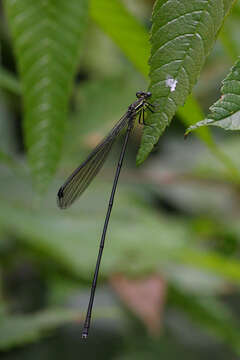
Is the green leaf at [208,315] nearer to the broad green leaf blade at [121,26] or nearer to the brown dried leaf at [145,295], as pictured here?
the brown dried leaf at [145,295]

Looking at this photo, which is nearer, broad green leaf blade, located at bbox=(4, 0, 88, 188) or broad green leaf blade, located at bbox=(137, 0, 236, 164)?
broad green leaf blade, located at bbox=(137, 0, 236, 164)

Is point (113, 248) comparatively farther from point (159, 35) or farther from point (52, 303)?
point (159, 35)

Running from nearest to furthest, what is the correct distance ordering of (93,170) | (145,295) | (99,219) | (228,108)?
1. (228,108)
2. (93,170)
3. (145,295)
4. (99,219)

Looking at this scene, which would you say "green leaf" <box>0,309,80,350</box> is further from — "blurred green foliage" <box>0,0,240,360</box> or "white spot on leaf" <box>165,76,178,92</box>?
"white spot on leaf" <box>165,76,178,92</box>

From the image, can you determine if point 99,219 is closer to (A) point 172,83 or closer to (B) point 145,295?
(B) point 145,295

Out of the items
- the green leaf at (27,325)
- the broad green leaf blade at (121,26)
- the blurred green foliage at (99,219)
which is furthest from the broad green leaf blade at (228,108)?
the green leaf at (27,325)

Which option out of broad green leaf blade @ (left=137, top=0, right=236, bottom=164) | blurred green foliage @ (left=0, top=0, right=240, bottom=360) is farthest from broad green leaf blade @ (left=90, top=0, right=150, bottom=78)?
broad green leaf blade @ (left=137, top=0, right=236, bottom=164)

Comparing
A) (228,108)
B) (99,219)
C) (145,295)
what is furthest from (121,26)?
(99,219)
